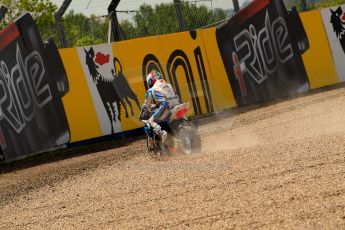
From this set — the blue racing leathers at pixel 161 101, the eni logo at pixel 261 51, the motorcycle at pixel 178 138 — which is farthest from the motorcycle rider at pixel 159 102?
the eni logo at pixel 261 51

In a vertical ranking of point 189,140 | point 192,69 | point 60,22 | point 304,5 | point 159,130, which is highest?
point 60,22

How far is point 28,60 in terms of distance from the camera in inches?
547

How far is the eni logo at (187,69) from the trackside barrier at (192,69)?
0.02 meters

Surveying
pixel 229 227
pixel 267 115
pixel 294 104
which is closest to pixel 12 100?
pixel 267 115

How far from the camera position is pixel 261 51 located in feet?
58.6

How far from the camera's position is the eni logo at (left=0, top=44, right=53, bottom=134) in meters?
13.9

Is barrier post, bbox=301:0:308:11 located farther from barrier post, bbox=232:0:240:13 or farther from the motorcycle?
the motorcycle

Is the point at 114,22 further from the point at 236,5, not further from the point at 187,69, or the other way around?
the point at 236,5

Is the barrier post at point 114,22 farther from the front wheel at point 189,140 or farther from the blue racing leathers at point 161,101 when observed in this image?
the front wheel at point 189,140

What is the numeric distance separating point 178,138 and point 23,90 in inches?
174

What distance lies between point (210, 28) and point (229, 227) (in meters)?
12.3

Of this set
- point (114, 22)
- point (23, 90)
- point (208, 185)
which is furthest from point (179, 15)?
point (208, 185)

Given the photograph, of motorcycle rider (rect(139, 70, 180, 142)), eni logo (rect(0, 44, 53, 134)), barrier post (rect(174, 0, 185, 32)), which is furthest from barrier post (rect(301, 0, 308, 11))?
motorcycle rider (rect(139, 70, 180, 142))

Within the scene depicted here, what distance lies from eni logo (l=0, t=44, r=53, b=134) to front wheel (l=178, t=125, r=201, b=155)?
4.06 meters
